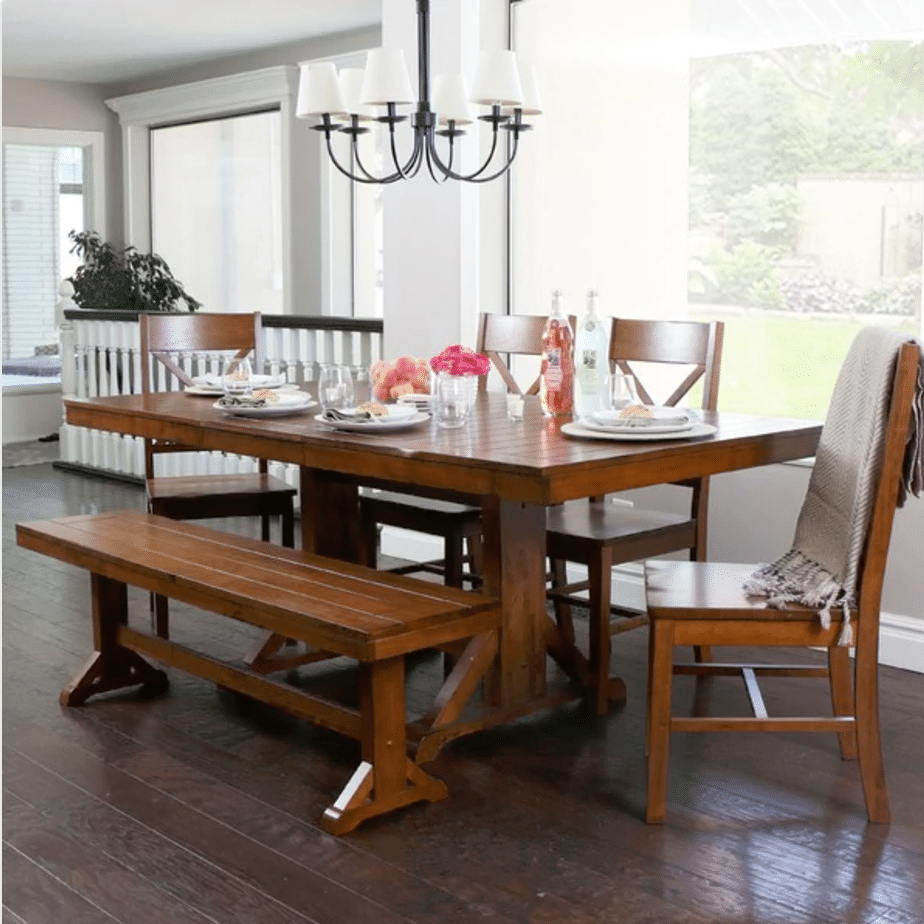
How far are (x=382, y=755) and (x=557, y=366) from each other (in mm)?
1049

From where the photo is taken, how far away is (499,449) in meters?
2.58

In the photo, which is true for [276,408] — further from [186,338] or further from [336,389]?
[186,338]

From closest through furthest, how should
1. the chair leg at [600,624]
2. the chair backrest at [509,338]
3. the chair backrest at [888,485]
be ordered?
the chair backrest at [888,485] → the chair leg at [600,624] → the chair backrest at [509,338]

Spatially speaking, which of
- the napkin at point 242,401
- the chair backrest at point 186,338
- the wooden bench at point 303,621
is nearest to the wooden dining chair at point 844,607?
the wooden bench at point 303,621

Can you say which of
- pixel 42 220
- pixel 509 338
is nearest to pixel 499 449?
pixel 509 338

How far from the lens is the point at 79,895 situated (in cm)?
214

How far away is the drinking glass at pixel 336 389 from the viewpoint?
2994 millimetres

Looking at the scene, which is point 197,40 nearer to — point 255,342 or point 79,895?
point 255,342

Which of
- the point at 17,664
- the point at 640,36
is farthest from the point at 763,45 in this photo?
the point at 17,664

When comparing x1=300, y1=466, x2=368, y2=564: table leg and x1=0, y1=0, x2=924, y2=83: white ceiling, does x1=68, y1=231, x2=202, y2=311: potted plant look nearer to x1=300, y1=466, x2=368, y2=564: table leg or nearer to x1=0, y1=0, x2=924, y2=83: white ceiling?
x1=0, y1=0, x2=924, y2=83: white ceiling

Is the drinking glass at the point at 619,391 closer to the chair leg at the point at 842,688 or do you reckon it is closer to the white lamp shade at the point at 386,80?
the chair leg at the point at 842,688

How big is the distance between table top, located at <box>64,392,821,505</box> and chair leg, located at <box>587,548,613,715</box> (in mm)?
379

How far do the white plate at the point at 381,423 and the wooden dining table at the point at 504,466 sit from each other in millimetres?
16

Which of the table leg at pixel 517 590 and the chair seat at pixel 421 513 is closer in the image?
the table leg at pixel 517 590
